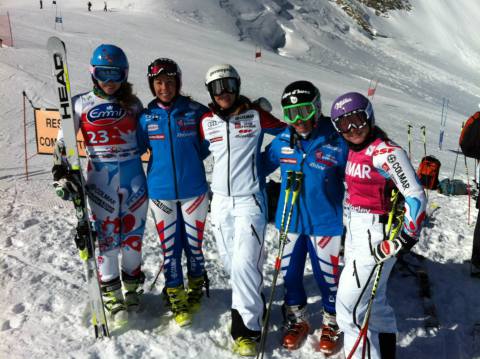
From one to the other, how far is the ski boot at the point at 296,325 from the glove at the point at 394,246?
3.98 feet

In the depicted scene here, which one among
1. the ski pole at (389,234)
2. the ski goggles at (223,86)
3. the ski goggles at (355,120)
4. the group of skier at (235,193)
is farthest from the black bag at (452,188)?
the ski goggles at (223,86)

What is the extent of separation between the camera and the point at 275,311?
4.39 m

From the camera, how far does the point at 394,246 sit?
→ 295 cm

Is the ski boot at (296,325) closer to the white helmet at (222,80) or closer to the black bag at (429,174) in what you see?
the white helmet at (222,80)

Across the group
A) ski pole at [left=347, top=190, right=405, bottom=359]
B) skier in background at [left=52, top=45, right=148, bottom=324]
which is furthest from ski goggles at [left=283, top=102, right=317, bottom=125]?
skier in background at [left=52, top=45, right=148, bottom=324]

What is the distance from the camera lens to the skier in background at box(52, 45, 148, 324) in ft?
12.3

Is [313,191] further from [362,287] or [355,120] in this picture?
[362,287]

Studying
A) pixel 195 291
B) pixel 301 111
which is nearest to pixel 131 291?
pixel 195 291

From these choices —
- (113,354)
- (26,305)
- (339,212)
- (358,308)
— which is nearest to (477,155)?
(339,212)

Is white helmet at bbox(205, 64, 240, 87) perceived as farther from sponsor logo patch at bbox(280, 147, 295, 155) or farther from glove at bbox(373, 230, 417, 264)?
glove at bbox(373, 230, 417, 264)

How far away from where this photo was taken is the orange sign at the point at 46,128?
6992 mm

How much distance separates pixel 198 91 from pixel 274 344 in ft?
40.3

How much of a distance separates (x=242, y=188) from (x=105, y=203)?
1.31 m

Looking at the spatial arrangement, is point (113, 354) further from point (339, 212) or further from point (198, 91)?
point (198, 91)
